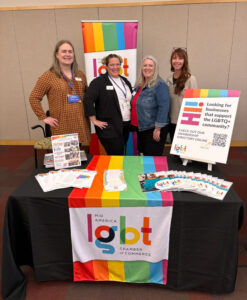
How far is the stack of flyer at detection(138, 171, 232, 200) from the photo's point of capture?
1340 millimetres

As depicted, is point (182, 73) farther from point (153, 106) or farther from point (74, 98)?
point (74, 98)

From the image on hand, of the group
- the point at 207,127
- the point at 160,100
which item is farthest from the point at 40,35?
the point at 207,127

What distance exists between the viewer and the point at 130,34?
10.4ft

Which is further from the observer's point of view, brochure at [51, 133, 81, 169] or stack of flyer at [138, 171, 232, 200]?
brochure at [51, 133, 81, 169]

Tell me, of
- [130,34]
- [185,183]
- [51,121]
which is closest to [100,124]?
[51,121]

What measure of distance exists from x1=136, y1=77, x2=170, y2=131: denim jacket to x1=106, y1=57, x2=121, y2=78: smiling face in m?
0.30

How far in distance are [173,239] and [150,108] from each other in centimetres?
122

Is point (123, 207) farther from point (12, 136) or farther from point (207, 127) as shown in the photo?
point (12, 136)

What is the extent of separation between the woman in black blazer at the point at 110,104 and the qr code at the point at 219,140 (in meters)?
0.94

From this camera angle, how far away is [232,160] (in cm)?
369

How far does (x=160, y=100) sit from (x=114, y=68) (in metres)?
0.51

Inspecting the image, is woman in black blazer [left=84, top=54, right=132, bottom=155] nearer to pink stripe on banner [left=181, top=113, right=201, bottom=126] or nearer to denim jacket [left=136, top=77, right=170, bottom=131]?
denim jacket [left=136, top=77, right=170, bottom=131]

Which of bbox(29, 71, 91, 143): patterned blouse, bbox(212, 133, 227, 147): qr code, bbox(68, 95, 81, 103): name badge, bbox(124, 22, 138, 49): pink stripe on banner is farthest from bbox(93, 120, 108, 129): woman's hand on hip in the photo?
bbox(124, 22, 138, 49): pink stripe on banner

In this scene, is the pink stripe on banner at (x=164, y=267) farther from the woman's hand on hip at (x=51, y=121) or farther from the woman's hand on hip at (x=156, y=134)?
the woman's hand on hip at (x=51, y=121)
